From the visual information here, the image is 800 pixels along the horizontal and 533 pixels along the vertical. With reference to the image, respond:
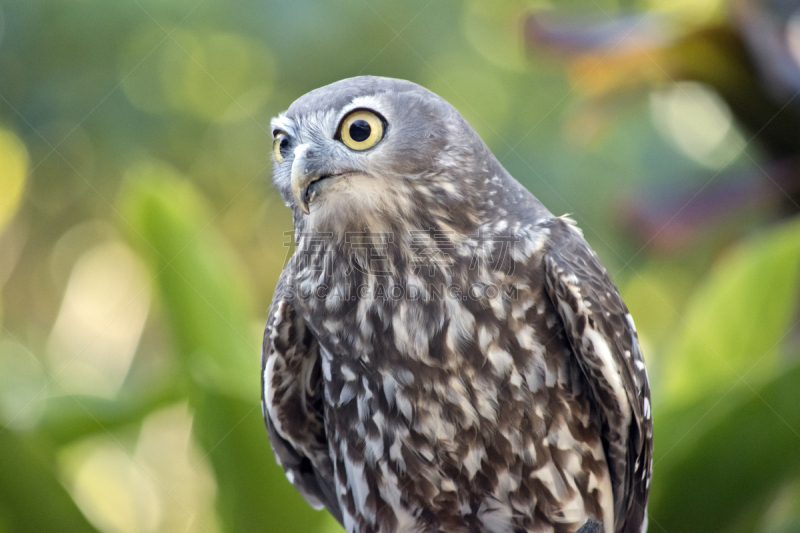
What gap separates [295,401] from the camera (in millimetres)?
2871

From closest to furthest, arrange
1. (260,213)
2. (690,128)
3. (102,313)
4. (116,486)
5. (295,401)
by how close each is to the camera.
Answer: (295,401)
(116,486)
(102,313)
(690,128)
(260,213)

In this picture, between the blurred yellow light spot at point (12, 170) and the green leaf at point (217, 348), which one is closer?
the green leaf at point (217, 348)

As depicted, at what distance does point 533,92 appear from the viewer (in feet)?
36.9

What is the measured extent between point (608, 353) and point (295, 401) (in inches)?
49.4

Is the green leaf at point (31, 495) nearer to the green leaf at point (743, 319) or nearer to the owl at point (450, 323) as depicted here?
the owl at point (450, 323)

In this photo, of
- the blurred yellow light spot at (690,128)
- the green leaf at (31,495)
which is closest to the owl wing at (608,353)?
the green leaf at (31,495)

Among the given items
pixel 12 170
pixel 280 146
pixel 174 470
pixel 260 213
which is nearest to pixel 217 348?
pixel 174 470

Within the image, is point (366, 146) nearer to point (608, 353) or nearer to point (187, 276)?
point (608, 353)

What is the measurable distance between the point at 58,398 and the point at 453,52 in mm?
8574

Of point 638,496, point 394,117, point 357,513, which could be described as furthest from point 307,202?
point 638,496

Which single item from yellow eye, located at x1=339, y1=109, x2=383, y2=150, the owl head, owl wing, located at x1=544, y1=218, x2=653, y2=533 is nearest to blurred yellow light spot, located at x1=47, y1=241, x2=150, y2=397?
the owl head

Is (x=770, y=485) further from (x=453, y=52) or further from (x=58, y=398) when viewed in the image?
(x=453, y=52)

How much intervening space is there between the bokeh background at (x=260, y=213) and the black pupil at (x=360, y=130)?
2.45 feet

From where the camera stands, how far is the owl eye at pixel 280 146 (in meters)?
2.43
